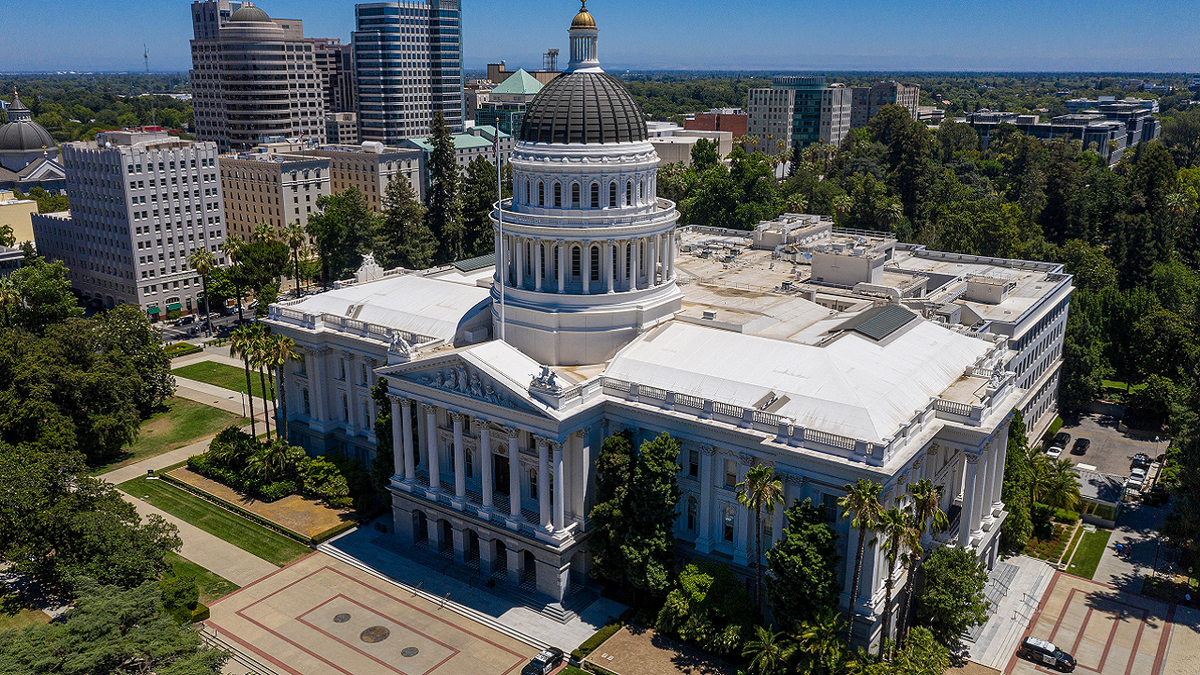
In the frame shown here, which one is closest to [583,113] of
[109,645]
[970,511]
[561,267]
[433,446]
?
[561,267]

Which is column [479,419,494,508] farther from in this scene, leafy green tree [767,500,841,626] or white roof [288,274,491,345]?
leafy green tree [767,500,841,626]

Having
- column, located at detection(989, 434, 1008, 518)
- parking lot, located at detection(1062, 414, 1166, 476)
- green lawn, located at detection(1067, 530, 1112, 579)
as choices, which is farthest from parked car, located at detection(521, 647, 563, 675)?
parking lot, located at detection(1062, 414, 1166, 476)

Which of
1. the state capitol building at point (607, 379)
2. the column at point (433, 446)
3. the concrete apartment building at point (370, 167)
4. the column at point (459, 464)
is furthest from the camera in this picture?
the concrete apartment building at point (370, 167)

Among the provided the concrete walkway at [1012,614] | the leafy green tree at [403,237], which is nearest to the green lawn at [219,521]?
the concrete walkway at [1012,614]

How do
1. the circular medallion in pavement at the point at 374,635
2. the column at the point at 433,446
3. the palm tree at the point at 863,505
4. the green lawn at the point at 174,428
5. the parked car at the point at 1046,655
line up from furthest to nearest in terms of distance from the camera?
the green lawn at the point at 174,428 < the column at the point at 433,446 < the circular medallion in pavement at the point at 374,635 < the parked car at the point at 1046,655 < the palm tree at the point at 863,505

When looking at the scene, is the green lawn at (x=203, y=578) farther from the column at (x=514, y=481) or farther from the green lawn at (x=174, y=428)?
the green lawn at (x=174, y=428)
